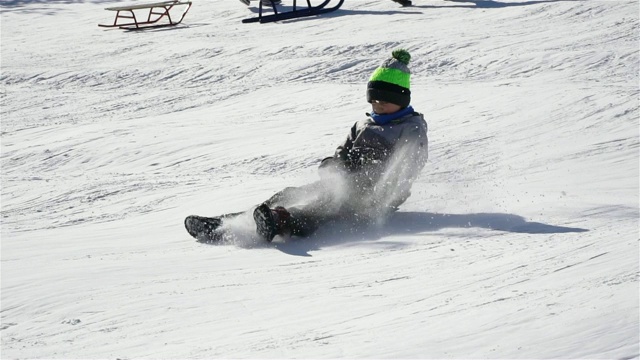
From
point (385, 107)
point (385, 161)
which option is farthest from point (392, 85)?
point (385, 161)

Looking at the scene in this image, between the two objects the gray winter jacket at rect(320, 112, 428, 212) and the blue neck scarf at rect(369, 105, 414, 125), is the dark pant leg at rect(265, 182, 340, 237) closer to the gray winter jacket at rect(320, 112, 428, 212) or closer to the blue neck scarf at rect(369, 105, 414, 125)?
the gray winter jacket at rect(320, 112, 428, 212)

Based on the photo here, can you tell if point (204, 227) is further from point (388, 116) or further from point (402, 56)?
point (402, 56)

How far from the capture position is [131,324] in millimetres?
3791

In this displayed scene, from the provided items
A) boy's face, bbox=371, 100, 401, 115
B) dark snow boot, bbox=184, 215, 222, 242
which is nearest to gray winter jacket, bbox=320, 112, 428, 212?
boy's face, bbox=371, 100, 401, 115

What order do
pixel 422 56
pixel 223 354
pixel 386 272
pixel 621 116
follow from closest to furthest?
pixel 223 354 < pixel 386 272 < pixel 621 116 < pixel 422 56

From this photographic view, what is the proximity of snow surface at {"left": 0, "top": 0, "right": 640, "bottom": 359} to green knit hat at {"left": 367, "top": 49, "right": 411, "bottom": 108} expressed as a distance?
0.66 m

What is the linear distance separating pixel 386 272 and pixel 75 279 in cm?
142

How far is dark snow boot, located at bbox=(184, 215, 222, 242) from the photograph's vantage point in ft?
17.1

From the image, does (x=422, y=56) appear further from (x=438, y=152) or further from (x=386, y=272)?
(x=386, y=272)

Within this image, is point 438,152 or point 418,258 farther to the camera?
point 438,152

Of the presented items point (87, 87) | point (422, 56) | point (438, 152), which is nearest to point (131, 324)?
point (438, 152)

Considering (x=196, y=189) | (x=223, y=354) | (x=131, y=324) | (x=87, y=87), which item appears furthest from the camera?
(x=87, y=87)

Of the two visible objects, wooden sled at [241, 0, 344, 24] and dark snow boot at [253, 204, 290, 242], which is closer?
dark snow boot at [253, 204, 290, 242]

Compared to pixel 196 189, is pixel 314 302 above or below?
above
